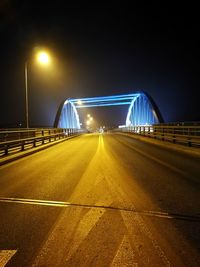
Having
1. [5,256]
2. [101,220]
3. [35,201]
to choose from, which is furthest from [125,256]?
[35,201]

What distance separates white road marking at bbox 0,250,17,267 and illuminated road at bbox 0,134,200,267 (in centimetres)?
1

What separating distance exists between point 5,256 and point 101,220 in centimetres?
158

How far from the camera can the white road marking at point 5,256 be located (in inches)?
118

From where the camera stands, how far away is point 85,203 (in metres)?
5.12

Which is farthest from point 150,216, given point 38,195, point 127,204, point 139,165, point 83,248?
point 139,165

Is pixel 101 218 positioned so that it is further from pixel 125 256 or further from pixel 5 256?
pixel 5 256

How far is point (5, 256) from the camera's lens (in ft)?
10.3

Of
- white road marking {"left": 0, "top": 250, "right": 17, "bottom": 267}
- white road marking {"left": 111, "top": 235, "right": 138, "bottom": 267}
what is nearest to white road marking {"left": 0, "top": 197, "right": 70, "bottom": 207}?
white road marking {"left": 0, "top": 250, "right": 17, "bottom": 267}

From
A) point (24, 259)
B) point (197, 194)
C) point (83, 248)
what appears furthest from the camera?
point (197, 194)

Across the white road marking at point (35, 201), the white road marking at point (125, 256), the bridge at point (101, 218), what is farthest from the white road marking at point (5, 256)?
the white road marking at point (35, 201)

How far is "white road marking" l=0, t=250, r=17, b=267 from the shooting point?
9.87ft

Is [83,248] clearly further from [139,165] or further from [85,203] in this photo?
[139,165]

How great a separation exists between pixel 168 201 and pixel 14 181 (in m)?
4.18

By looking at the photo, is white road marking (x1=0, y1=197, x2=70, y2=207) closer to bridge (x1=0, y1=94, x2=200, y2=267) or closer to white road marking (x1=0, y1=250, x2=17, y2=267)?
bridge (x1=0, y1=94, x2=200, y2=267)
